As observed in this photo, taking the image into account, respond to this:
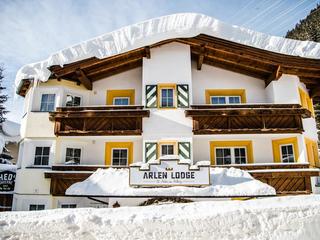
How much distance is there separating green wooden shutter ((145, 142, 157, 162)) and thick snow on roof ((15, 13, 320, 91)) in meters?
4.17

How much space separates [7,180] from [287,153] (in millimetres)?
12754

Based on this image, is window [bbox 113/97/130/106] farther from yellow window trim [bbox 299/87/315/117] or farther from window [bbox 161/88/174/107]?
yellow window trim [bbox 299/87/315/117]

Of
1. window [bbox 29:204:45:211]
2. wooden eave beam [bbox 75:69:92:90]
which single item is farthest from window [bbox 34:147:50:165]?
wooden eave beam [bbox 75:69:92:90]

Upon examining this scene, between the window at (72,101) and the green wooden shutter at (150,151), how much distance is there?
14.2 feet

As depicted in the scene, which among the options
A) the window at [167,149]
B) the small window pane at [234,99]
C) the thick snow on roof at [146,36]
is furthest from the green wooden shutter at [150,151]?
the small window pane at [234,99]

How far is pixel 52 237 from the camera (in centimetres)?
305

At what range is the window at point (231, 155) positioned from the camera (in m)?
11.9

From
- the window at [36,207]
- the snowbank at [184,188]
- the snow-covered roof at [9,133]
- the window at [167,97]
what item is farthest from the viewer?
the snow-covered roof at [9,133]

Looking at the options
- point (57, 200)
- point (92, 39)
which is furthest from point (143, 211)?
point (92, 39)

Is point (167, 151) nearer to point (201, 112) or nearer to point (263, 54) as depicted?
point (201, 112)

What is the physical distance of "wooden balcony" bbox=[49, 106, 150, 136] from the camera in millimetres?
11062

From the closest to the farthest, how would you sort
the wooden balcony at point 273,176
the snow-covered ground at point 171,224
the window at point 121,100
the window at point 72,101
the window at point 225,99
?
the snow-covered ground at point 171,224, the wooden balcony at point 273,176, the window at point 72,101, the window at point 225,99, the window at point 121,100

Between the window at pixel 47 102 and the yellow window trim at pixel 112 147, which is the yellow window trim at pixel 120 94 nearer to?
the yellow window trim at pixel 112 147

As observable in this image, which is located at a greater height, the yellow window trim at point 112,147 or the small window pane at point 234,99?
the small window pane at point 234,99
